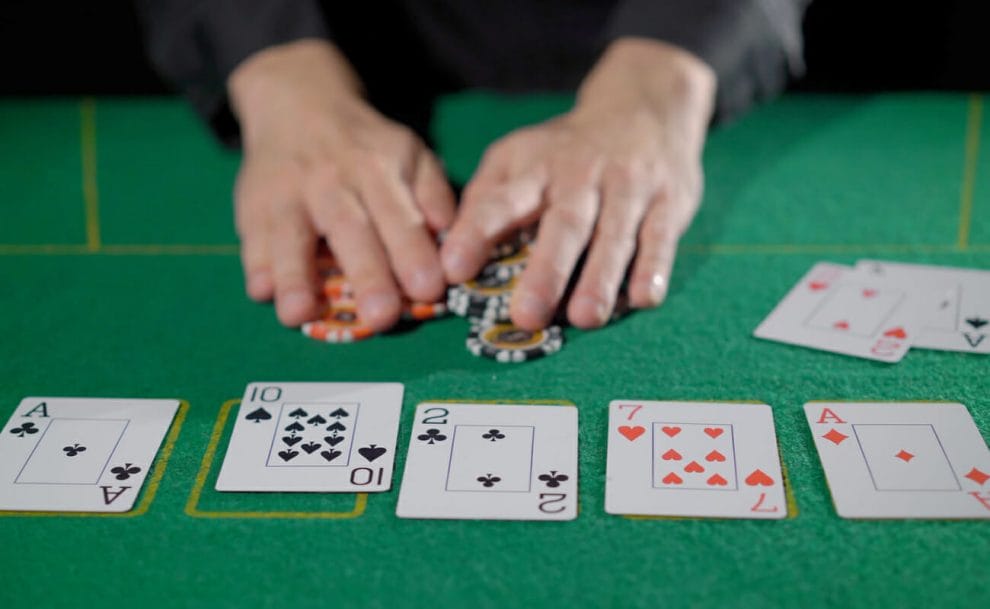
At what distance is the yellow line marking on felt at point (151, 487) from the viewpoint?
1453mm

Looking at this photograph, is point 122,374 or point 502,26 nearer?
point 122,374

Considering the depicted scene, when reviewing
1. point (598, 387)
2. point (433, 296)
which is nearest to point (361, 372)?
point (433, 296)

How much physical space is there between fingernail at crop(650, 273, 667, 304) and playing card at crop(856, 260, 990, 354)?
0.38 meters

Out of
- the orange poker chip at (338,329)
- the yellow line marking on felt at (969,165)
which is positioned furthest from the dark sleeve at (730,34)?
the orange poker chip at (338,329)

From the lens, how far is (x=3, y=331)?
1.95 meters

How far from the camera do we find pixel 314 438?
1587mm

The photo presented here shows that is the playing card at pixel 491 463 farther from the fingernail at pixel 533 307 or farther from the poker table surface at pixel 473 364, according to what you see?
the fingernail at pixel 533 307

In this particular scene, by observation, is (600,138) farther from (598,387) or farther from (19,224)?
(19,224)

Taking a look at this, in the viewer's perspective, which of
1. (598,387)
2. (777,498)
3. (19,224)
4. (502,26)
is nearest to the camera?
(777,498)

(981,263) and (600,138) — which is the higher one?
(600,138)

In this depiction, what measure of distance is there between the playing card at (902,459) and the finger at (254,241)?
3.23ft

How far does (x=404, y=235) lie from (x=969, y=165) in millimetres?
1339

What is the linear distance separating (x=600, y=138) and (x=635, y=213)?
7.8 inches

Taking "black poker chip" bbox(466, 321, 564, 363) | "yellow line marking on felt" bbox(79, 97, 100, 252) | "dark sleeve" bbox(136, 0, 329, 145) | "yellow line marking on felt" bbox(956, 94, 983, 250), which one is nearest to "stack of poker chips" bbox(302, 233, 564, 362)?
"black poker chip" bbox(466, 321, 564, 363)
